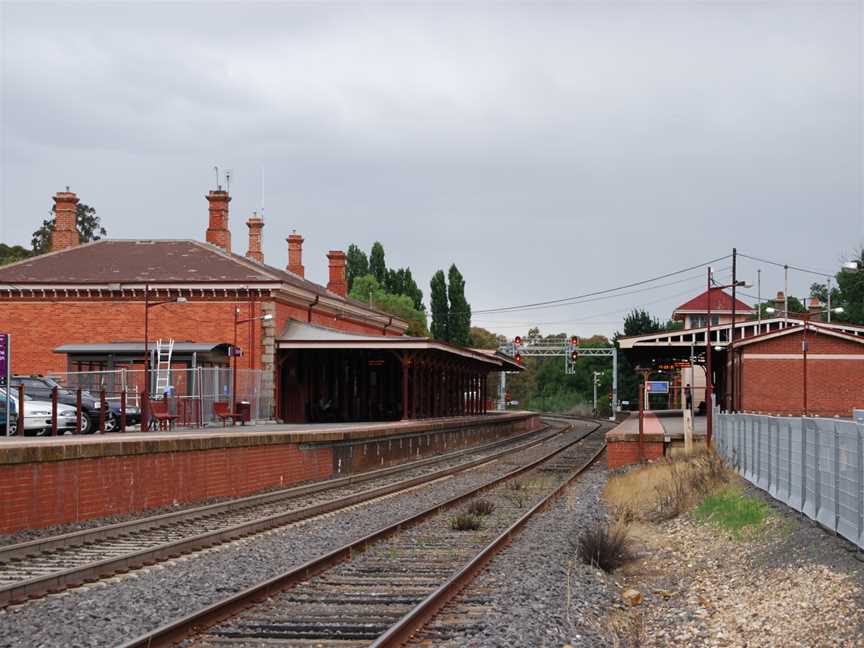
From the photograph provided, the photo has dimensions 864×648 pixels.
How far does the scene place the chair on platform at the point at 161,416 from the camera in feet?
93.6

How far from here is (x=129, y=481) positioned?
1725 centimetres

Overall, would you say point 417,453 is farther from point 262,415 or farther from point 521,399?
point 521,399

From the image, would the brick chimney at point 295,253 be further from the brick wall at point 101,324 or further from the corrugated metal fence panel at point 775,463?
the corrugated metal fence panel at point 775,463

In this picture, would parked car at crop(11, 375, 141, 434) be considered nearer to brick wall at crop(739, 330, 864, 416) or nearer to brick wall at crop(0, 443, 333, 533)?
brick wall at crop(0, 443, 333, 533)

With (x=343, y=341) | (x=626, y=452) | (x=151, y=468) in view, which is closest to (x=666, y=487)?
(x=151, y=468)

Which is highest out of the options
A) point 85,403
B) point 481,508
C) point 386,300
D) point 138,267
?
point 386,300

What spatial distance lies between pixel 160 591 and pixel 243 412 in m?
25.9

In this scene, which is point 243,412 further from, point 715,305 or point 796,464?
point 715,305

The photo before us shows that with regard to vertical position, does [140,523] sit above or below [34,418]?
below

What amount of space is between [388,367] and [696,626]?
43.3 metres

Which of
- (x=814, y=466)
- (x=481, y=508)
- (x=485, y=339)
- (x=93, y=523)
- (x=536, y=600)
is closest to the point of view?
(x=536, y=600)

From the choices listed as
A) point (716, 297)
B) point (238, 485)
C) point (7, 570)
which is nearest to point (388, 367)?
point (238, 485)

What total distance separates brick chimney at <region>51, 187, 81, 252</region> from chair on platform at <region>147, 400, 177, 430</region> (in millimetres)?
19683

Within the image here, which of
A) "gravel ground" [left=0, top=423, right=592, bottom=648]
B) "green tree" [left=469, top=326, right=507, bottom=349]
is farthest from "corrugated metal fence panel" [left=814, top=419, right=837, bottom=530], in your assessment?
"green tree" [left=469, top=326, right=507, bottom=349]
